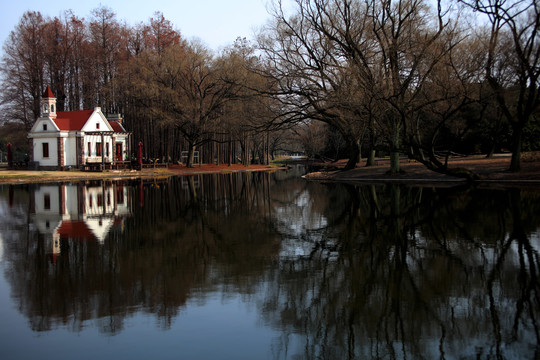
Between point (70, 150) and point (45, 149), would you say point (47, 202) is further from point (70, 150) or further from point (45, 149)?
point (45, 149)

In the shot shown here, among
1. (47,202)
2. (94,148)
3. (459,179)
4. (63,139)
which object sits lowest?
(47,202)

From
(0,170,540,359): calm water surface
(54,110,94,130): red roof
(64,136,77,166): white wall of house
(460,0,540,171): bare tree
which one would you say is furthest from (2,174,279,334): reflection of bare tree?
(54,110,94,130): red roof

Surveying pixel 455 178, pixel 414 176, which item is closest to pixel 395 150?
pixel 414 176

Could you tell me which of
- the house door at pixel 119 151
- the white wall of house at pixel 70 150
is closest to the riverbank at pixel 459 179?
the white wall of house at pixel 70 150

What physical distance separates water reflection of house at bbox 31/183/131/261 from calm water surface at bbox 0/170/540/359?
133 mm

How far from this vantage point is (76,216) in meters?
16.5

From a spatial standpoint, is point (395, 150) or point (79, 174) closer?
point (395, 150)

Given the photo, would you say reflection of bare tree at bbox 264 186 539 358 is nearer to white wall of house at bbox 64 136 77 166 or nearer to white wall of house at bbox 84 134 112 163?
white wall of house at bbox 64 136 77 166

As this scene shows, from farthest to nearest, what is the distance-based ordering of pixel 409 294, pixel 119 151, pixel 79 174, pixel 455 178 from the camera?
1. pixel 119 151
2. pixel 79 174
3. pixel 455 178
4. pixel 409 294

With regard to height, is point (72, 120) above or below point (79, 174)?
above

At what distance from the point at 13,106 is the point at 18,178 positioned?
2316cm

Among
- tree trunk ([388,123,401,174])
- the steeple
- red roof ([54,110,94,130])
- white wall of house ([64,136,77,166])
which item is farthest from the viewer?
red roof ([54,110,94,130])

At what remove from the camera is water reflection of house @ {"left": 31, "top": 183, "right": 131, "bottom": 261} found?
493 inches

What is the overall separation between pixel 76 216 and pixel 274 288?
36.9 feet
